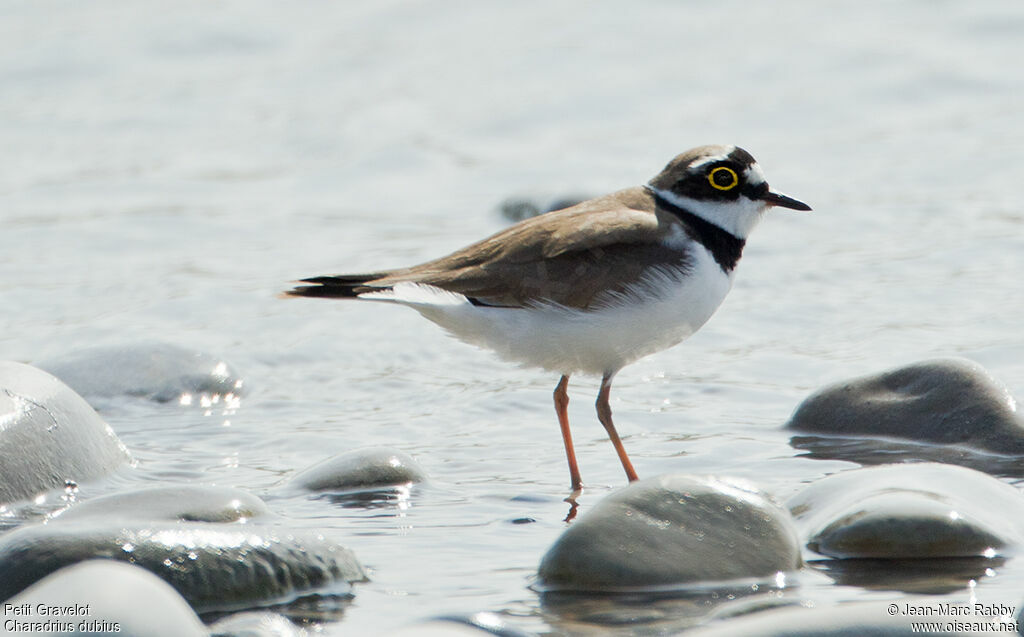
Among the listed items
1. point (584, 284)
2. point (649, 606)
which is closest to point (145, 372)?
point (584, 284)

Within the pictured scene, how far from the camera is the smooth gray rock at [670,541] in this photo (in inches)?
176

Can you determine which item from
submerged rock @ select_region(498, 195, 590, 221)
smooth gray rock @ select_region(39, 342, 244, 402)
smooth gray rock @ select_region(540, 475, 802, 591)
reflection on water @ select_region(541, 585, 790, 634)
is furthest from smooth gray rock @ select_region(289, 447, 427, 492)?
submerged rock @ select_region(498, 195, 590, 221)

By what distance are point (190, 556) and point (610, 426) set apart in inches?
96.5

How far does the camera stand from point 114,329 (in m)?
8.70

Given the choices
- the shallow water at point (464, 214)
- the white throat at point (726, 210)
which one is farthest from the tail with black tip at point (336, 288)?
the white throat at point (726, 210)

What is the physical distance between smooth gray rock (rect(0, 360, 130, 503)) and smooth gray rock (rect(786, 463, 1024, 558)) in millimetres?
2872

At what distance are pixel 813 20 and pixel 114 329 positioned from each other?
9.46 meters

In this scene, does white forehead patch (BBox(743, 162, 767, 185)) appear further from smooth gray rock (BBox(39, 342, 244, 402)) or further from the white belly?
smooth gray rock (BBox(39, 342, 244, 402))

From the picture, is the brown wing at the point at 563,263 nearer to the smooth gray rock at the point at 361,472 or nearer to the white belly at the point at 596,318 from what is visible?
the white belly at the point at 596,318

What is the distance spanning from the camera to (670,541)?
14.9 feet

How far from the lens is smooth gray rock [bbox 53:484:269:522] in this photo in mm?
4684

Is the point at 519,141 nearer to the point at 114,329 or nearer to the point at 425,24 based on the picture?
the point at 425,24

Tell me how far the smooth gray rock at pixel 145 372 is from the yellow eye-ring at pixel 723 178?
2.83 metres

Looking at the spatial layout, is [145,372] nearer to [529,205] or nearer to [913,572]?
[913,572]
